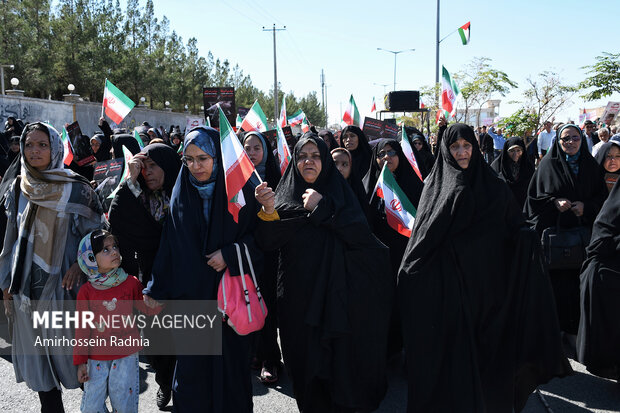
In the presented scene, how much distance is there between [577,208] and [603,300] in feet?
2.91

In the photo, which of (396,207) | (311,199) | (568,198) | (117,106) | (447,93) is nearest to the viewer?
(311,199)

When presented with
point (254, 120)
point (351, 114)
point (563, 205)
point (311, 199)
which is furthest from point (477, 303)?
point (351, 114)

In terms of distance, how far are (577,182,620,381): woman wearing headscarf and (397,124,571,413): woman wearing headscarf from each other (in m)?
0.72

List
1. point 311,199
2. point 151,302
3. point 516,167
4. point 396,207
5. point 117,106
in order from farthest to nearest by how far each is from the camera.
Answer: point 516,167
point 117,106
point 396,207
point 311,199
point 151,302

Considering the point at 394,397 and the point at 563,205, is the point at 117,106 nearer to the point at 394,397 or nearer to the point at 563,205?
the point at 394,397

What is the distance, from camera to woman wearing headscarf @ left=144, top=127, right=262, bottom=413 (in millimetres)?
2465

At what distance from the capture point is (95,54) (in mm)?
28000

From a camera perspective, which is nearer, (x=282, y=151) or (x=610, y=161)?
(x=610, y=161)

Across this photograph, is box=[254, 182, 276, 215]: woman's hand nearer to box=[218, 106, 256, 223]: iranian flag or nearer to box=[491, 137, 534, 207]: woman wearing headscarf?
box=[218, 106, 256, 223]: iranian flag

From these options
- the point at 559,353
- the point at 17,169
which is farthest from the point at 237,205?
the point at 559,353

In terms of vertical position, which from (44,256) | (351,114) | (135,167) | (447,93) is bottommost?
(44,256)

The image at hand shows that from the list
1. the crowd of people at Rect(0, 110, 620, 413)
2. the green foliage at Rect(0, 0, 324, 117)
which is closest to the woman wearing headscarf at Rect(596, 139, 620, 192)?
the crowd of people at Rect(0, 110, 620, 413)

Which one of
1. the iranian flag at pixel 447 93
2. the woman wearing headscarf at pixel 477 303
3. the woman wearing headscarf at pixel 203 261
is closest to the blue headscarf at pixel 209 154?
the woman wearing headscarf at pixel 203 261

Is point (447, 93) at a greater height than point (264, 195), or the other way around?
point (447, 93)
